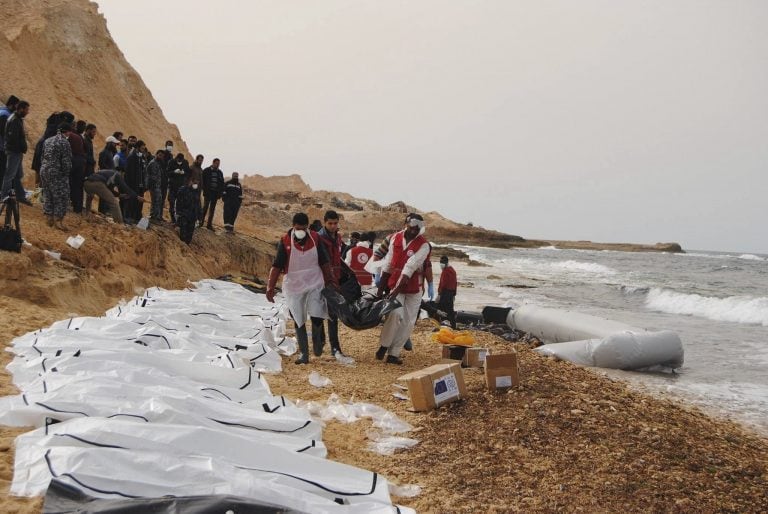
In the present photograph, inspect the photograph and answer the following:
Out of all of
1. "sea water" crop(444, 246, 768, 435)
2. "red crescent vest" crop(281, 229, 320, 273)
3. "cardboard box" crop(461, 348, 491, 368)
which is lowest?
"sea water" crop(444, 246, 768, 435)

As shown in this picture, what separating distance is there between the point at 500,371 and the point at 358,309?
1.88 m

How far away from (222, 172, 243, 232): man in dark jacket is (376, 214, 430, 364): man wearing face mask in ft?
32.8

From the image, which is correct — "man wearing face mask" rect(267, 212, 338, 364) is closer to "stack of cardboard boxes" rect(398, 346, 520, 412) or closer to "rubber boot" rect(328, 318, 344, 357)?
"rubber boot" rect(328, 318, 344, 357)

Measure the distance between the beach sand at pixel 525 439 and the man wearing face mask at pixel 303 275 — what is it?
607 mm

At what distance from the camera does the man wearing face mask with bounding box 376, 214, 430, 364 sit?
21.7 ft

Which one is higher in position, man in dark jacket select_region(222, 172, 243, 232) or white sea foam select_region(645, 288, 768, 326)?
man in dark jacket select_region(222, 172, 243, 232)

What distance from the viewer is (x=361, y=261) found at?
9.70 metres

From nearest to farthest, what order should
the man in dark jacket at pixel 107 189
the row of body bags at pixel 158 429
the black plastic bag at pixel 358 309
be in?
the row of body bags at pixel 158 429
the black plastic bag at pixel 358 309
the man in dark jacket at pixel 107 189

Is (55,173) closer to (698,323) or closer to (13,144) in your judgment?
(13,144)

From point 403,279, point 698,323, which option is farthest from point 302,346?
point 698,323

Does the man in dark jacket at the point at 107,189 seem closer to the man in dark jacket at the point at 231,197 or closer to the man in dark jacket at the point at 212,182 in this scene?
the man in dark jacket at the point at 212,182

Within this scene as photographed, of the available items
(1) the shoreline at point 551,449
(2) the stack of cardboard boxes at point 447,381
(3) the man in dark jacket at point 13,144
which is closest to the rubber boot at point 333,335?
(1) the shoreline at point 551,449

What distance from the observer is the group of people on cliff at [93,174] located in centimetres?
805

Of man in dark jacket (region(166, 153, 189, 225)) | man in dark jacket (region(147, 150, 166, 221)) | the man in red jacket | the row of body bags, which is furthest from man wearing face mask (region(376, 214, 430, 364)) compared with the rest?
man in dark jacket (region(166, 153, 189, 225))
